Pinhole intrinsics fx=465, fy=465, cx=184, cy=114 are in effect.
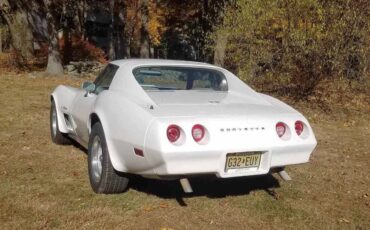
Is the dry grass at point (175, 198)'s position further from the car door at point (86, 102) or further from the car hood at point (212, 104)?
the car hood at point (212, 104)

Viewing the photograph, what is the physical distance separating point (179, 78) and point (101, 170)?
60.7 inches

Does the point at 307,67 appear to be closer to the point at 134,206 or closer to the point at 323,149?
the point at 323,149

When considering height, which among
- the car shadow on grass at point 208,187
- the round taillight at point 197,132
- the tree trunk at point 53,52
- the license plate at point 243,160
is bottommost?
the tree trunk at point 53,52

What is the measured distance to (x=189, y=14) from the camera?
113 ft

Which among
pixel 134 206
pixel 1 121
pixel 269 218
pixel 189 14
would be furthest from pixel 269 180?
pixel 189 14

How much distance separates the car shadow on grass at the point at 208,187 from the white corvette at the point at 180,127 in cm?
50

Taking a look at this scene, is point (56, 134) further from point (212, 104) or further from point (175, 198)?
point (212, 104)

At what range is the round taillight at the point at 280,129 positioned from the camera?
4660 mm

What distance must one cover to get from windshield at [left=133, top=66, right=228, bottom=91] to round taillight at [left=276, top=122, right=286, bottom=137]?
4.11 ft

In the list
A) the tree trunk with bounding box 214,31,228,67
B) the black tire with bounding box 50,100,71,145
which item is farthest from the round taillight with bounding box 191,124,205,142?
the tree trunk with bounding box 214,31,228,67

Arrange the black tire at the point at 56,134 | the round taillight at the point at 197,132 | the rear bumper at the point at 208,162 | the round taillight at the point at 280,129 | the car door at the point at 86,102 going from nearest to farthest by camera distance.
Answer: the rear bumper at the point at 208,162 < the round taillight at the point at 197,132 < the round taillight at the point at 280,129 < the car door at the point at 86,102 < the black tire at the point at 56,134

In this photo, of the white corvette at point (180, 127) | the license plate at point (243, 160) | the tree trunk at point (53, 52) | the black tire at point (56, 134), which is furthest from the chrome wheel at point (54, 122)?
the tree trunk at point (53, 52)

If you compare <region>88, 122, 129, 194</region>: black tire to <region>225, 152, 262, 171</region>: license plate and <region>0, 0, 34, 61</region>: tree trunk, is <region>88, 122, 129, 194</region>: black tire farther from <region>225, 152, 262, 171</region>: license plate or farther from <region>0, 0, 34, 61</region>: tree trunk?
<region>0, 0, 34, 61</region>: tree trunk

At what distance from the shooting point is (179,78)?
19.0ft
